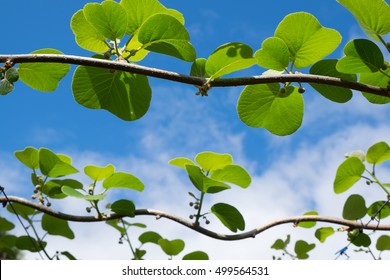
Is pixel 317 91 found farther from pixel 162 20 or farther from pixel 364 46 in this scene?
pixel 162 20

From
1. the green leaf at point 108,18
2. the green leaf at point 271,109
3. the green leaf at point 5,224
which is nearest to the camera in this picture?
the green leaf at point 108,18

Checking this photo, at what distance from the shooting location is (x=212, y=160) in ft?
3.46

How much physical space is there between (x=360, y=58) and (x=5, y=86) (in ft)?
1.92

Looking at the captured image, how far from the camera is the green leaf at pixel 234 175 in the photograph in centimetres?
105

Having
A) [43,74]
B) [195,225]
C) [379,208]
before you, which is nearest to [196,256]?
[195,225]

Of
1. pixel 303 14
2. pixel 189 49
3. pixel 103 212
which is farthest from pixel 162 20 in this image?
pixel 103 212

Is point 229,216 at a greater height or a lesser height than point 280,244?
lesser

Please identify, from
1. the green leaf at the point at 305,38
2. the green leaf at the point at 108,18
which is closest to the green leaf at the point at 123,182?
the green leaf at the point at 108,18

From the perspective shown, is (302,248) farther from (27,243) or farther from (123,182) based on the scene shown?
(27,243)

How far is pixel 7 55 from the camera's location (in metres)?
0.75

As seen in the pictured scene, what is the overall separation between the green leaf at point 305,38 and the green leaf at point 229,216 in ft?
1.27

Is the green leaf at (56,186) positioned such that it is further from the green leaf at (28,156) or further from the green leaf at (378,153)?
the green leaf at (378,153)

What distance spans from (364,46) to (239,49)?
0.68 ft

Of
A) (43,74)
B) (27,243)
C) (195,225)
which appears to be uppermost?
(43,74)
